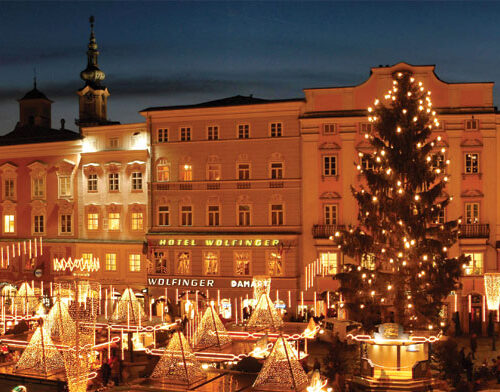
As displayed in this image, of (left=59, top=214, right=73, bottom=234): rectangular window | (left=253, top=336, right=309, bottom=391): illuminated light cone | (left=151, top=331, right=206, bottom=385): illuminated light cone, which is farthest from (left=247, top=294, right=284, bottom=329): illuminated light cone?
(left=59, top=214, right=73, bottom=234): rectangular window

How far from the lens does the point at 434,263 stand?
2261cm

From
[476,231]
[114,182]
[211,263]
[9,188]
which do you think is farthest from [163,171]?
[476,231]

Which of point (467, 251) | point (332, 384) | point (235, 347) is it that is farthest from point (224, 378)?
point (467, 251)

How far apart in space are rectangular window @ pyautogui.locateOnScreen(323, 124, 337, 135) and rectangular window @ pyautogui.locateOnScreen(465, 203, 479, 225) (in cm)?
822

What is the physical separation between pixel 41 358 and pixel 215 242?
19540 mm

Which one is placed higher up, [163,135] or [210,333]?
[163,135]

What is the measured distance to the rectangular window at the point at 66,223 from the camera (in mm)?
42844

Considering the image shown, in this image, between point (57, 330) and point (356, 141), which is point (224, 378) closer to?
point (57, 330)

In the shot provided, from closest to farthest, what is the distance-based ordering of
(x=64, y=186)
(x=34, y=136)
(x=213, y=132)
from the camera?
(x=213, y=132), (x=64, y=186), (x=34, y=136)

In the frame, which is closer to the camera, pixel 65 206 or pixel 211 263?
pixel 211 263

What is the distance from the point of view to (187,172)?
39594 millimetres

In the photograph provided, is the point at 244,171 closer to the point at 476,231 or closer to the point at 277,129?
the point at 277,129

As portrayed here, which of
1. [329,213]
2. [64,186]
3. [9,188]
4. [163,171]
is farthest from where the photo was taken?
[9,188]

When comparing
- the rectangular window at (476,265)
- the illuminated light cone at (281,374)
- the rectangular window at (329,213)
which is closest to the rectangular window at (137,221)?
the rectangular window at (329,213)
